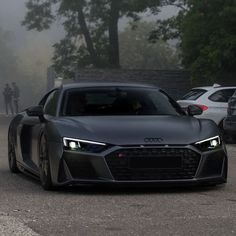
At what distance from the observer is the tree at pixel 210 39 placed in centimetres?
2648

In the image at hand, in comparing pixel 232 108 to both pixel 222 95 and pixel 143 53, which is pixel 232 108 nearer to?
pixel 222 95

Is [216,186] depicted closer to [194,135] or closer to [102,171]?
[194,135]

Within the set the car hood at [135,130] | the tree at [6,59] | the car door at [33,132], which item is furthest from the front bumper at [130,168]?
the tree at [6,59]

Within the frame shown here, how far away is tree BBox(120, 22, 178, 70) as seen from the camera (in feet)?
322

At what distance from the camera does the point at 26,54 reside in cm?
14325

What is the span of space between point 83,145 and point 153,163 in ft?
2.57

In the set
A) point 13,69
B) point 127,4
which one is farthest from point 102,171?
point 13,69

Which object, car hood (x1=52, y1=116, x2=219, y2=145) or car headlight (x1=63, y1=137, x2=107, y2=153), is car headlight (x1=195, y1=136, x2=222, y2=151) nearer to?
car hood (x1=52, y1=116, x2=219, y2=145)

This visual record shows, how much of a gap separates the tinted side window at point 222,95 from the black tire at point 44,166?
10402mm

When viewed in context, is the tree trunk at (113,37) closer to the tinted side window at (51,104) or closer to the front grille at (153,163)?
the tinted side window at (51,104)

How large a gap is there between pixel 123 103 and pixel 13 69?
12051 cm

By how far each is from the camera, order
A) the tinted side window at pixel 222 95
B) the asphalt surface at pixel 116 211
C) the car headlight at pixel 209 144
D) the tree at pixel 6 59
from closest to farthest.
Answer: the asphalt surface at pixel 116 211
the car headlight at pixel 209 144
the tinted side window at pixel 222 95
the tree at pixel 6 59

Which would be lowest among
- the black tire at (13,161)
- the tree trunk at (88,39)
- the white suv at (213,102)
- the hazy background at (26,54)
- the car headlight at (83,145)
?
the hazy background at (26,54)

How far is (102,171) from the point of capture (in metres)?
8.19
